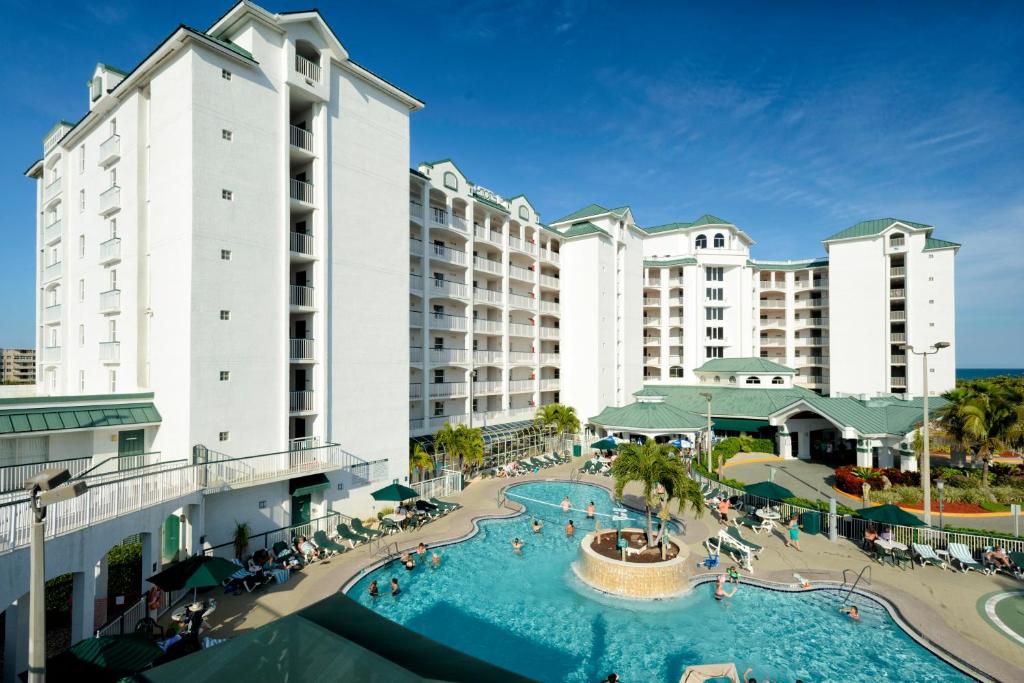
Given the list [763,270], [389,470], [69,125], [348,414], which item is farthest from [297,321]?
[763,270]

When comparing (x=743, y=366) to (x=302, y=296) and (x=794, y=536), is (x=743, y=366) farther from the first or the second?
(x=302, y=296)

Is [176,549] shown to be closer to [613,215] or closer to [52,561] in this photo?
[52,561]

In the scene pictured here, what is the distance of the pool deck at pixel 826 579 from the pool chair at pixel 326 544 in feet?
1.84

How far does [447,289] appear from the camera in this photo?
37.4 m

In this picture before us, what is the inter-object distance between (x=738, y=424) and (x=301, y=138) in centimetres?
4069

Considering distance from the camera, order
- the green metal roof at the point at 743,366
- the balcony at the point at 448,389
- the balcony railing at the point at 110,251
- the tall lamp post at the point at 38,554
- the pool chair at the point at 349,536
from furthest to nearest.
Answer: the green metal roof at the point at 743,366, the balcony at the point at 448,389, the balcony railing at the point at 110,251, the pool chair at the point at 349,536, the tall lamp post at the point at 38,554

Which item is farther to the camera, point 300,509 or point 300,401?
point 300,401

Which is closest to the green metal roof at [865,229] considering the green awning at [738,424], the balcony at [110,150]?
the green awning at [738,424]

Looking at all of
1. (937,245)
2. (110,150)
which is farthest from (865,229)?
(110,150)

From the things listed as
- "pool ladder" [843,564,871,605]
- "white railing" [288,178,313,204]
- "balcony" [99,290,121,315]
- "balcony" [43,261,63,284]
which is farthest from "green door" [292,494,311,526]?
"balcony" [43,261,63,284]

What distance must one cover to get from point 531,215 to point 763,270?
34.7 meters

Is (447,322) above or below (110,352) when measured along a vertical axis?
above

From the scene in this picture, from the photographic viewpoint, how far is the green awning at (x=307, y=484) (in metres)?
23.6

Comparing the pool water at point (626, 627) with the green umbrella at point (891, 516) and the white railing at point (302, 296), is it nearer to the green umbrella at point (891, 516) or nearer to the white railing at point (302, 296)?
the green umbrella at point (891, 516)
